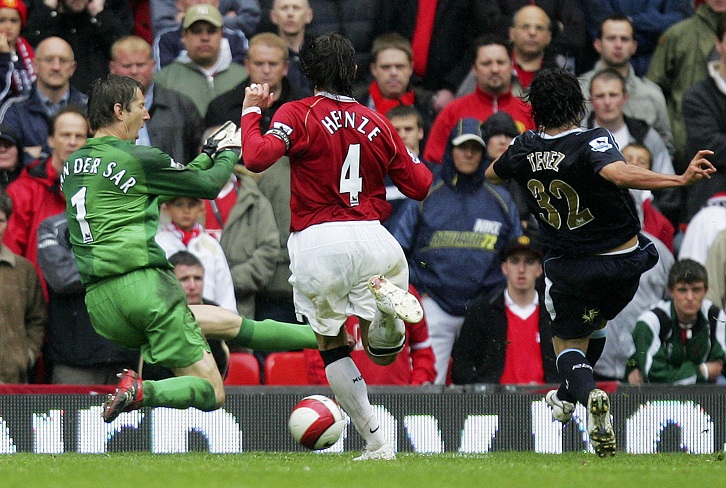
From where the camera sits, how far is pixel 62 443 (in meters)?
10.6

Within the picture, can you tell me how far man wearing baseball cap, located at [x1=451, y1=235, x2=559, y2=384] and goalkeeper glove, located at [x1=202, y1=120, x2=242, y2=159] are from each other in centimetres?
338

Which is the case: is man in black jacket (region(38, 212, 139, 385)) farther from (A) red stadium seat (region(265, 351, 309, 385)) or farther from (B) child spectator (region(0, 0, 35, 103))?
(B) child spectator (region(0, 0, 35, 103))

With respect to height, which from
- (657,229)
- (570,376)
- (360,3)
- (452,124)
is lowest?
(570,376)

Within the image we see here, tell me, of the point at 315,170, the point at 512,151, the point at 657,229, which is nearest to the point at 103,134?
the point at 315,170

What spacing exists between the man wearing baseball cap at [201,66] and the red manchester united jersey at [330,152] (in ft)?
16.5

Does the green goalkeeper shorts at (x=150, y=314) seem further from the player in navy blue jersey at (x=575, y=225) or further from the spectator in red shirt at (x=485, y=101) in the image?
the spectator in red shirt at (x=485, y=101)

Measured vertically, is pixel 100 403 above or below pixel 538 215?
below

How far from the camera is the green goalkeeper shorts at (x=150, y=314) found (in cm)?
835

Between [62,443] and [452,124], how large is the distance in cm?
484

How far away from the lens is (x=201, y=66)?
13414 mm

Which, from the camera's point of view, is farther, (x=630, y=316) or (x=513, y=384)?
(x=630, y=316)

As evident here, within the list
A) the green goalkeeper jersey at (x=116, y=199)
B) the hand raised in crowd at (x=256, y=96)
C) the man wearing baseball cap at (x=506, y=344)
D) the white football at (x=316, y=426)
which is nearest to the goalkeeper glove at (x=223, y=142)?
the green goalkeeper jersey at (x=116, y=199)

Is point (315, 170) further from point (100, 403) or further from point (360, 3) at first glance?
point (360, 3)

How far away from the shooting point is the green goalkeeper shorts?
27.4 feet
